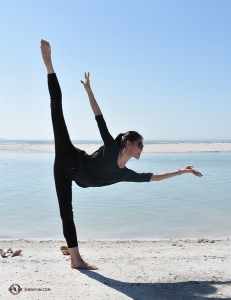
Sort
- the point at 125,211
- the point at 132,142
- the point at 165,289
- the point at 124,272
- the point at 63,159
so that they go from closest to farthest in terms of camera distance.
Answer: the point at 165,289, the point at 132,142, the point at 63,159, the point at 124,272, the point at 125,211

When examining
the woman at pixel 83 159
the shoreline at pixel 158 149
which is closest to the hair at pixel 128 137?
the woman at pixel 83 159

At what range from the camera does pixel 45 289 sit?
13.3 ft

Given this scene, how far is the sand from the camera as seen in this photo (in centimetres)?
400

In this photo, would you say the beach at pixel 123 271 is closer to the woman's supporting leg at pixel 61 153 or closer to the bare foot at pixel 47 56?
the woman's supporting leg at pixel 61 153

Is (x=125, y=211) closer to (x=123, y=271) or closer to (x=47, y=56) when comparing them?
(x=123, y=271)

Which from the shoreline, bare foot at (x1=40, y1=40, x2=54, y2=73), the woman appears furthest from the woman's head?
the shoreline

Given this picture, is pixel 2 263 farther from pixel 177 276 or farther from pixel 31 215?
pixel 31 215

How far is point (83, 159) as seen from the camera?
4.43m

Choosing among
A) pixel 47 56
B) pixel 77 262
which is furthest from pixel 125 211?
pixel 47 56

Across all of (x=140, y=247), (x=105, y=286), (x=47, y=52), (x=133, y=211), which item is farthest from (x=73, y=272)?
(x=133, y=211)

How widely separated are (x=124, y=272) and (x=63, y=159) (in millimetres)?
1507

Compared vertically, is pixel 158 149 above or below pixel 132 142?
below

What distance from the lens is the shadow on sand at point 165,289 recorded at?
3941 millimetres

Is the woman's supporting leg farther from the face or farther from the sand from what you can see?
the face
